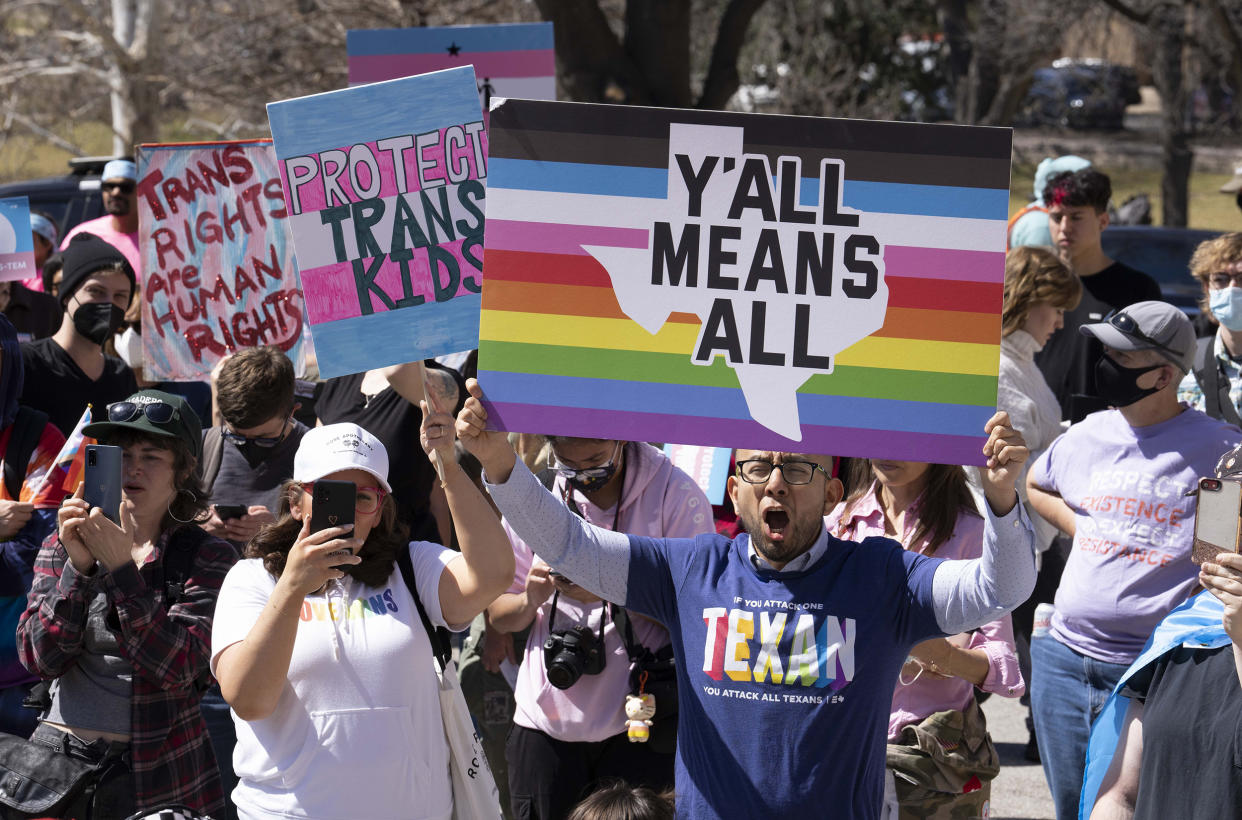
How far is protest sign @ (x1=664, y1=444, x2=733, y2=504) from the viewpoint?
4988 millimetres

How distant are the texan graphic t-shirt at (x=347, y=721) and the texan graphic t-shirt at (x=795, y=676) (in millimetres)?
631

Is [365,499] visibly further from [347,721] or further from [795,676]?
[795,676]

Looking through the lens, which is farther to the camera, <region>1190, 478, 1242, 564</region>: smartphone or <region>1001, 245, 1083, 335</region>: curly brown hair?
<region>1001, 245, 1083, 335</region>: curly brown hair

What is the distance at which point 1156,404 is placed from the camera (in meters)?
4.27

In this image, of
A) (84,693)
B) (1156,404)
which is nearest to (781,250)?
(1156,404)

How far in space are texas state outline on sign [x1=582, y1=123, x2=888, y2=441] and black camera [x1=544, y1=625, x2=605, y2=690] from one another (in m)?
1.14

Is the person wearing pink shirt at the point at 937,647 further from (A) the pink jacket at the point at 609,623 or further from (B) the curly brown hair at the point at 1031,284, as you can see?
(B) the curly brown hair at the point at 1031,284

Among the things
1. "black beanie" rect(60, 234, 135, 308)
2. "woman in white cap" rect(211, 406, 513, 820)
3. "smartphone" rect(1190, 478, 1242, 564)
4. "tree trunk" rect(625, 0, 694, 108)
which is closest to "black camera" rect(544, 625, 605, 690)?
"woman in white cap" rect(211, 406, 513, 820)

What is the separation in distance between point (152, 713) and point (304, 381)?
7.52ft

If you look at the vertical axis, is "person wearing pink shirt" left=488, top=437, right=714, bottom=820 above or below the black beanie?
below

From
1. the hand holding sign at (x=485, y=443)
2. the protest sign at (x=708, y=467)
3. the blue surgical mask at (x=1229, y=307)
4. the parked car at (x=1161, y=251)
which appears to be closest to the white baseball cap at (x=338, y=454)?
the hand holding sign at (x=485, y=443)

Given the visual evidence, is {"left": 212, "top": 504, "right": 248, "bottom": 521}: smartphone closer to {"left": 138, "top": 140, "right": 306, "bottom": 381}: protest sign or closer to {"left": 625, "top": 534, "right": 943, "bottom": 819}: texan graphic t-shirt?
{"left": 138, "top": 140, "right": 306, "bottom": 381}: protest sign

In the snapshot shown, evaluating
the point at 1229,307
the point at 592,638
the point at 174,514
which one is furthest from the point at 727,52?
the point at 174,514

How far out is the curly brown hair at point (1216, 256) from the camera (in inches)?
212
